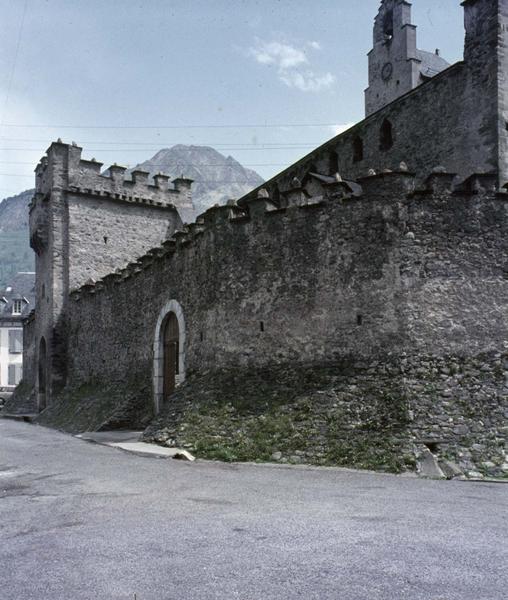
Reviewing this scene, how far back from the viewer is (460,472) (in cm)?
1021

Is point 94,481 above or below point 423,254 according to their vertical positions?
below

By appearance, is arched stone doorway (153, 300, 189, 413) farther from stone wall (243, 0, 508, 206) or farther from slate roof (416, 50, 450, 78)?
slate roof (416, 50, 450, 78)

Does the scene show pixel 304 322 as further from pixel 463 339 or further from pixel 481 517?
pixel 481 517

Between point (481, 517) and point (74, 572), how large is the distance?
4.22m

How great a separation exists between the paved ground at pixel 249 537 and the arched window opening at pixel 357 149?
12032mm

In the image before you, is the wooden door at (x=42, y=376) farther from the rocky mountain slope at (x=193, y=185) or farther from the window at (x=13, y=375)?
the rocky mountain slope at (x=193, y=185)

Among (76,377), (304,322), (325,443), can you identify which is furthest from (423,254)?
(76,377)

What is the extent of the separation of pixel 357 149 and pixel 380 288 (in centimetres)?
869

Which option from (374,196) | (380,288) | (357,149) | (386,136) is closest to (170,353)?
(380,288)

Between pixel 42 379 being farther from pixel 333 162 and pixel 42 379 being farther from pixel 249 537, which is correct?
pixel 249 537

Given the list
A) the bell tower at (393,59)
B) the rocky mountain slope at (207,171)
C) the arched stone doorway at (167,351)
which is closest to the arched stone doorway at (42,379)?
the arched stone doorway at (167,351)

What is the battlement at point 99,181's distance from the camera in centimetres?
2591

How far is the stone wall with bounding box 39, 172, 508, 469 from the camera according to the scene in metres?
11.6

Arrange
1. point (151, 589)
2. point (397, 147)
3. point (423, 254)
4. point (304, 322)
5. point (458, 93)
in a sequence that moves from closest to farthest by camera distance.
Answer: point (151, 589) → point (423, 254) → point (304, 322) → point (458, 93) → point (397, 147)
